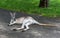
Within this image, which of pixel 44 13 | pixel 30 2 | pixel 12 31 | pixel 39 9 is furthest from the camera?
pixel 30 2

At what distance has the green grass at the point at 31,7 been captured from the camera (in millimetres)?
11164

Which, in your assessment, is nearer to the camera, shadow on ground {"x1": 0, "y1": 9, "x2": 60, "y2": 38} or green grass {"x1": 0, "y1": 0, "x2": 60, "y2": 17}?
shadow on ground {"x1": 0, "y1": 9, "x2": 60, "y2": 38}

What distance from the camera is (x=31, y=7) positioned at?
12234 mm

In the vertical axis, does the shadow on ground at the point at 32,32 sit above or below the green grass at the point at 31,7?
below

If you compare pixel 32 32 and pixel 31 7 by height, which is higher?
pixel 31 7

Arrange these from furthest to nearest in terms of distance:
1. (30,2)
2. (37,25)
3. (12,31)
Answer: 1. (30,2)
2. (37,25)
3. (12,31)

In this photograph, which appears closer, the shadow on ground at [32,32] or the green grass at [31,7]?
the shadow on ground at [32,32]

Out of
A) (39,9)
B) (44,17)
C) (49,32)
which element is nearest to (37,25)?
(49,32)

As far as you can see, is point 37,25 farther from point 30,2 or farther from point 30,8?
point 30,2

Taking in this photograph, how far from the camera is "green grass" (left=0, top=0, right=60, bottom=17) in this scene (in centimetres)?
1116

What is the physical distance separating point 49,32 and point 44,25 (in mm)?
747

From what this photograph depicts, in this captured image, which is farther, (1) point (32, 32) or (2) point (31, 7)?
(2) point (31, 7)

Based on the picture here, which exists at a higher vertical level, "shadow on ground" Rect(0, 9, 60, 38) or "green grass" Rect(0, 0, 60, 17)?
"green grass" Rect(0, 0, 60, 17)

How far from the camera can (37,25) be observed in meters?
8.52
